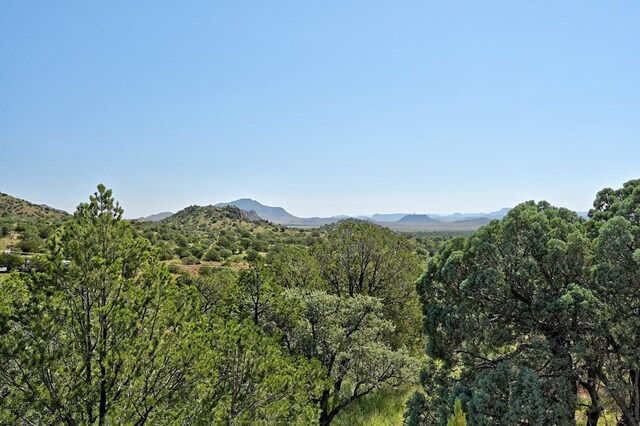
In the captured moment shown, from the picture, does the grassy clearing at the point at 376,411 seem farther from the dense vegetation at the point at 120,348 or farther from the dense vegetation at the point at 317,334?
the dense vegetation at the point at 120,348

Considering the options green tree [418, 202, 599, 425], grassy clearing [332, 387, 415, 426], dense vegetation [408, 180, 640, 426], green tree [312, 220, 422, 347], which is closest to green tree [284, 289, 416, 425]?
grassy clearing [332, 387, 415, 426]

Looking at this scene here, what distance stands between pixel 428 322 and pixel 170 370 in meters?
7.45

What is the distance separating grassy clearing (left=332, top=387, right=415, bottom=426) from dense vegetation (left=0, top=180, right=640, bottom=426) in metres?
0.28

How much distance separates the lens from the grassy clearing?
17156mm

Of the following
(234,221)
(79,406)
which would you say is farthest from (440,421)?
(234,221)

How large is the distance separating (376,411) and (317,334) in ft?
19.8

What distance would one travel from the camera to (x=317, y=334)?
15047 mm

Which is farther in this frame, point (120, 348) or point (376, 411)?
point (376, 411)

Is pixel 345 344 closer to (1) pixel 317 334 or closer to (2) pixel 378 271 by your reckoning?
(1) pixel 317 334

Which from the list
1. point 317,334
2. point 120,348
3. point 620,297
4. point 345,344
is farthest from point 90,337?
point 620,297

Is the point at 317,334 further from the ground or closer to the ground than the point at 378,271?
closer to the ground

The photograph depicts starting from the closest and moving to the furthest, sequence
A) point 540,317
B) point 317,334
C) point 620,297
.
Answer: point 620,297, point 540,317, point 317,334

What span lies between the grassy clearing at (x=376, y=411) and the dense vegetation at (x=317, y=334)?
280 millimetres

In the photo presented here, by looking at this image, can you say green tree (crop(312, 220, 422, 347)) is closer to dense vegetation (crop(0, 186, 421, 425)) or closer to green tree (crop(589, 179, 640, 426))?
green tree (crop(589, 179, 640, 426))
